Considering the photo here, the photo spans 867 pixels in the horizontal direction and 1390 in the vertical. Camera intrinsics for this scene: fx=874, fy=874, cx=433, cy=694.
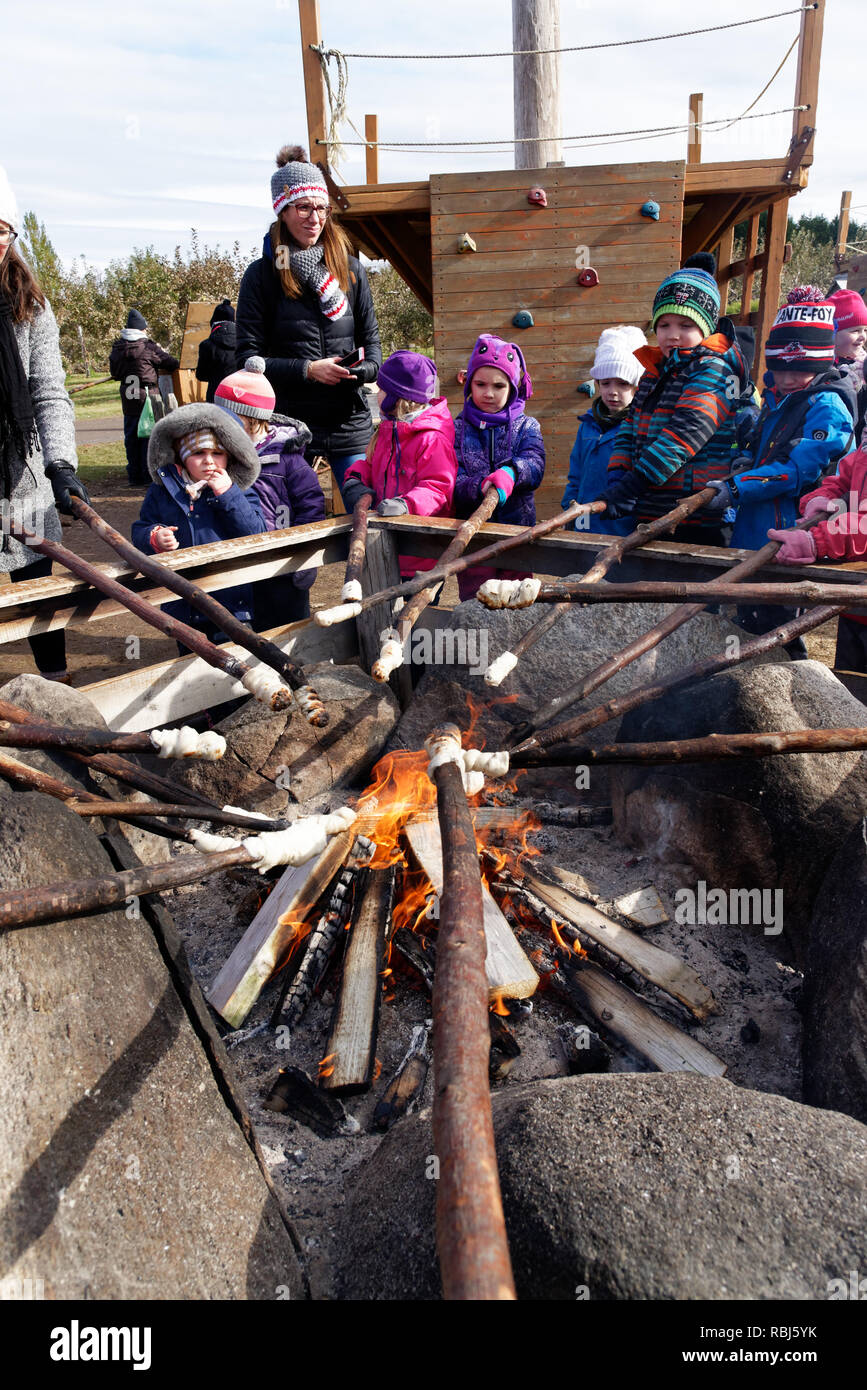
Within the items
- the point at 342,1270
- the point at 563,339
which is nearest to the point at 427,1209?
the point at 342,1270

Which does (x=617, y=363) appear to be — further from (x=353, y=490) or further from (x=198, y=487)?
(x=198, y=487)

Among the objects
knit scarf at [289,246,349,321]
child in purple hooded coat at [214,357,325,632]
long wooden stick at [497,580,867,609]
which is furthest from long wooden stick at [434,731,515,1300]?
knit scarf at [289,246,349,321]

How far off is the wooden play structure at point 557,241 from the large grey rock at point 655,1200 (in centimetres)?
726

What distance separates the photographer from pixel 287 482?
16.3 feet

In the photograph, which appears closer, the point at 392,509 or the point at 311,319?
the point at 392,509

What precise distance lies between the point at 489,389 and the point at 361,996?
3.38m

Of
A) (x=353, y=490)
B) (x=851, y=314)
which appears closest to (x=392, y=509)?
(x=353, y=490)

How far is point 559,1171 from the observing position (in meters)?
1.61

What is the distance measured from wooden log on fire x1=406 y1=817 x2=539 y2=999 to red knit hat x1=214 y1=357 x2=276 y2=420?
271 cm

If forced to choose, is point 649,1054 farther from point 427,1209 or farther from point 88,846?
point 88,846

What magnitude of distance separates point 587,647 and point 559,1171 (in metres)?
2.64

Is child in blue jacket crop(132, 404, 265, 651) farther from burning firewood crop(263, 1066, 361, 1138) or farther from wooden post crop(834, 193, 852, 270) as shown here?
wooden post crop(834, 193, 852, 270)

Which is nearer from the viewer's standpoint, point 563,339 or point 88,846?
point 88,846

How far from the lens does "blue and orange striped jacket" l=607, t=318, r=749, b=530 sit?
4.28 meters
